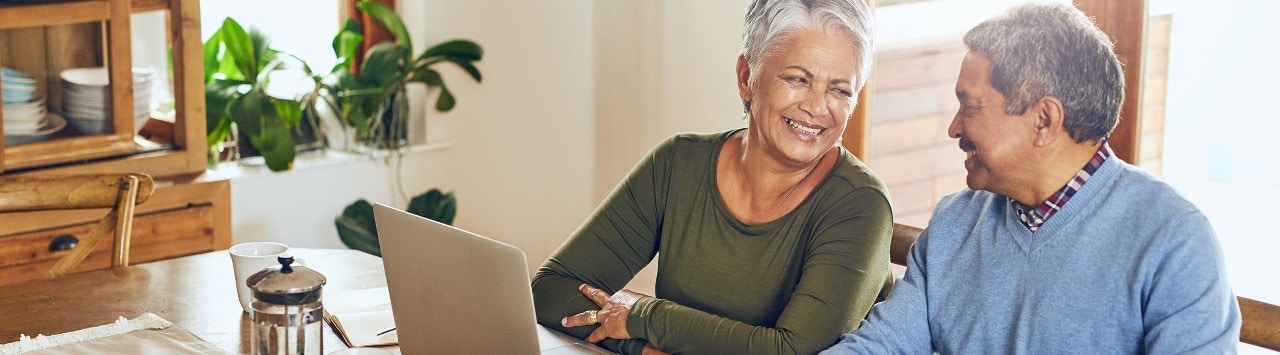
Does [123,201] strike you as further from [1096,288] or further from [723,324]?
[1096,288]

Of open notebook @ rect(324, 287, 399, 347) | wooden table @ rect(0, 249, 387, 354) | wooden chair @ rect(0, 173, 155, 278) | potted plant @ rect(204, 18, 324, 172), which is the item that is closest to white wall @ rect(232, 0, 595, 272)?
potted plant @ rect(204, 18, 324, 172)

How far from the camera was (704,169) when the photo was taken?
6.67ft

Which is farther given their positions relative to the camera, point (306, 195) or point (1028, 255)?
point (306, 195)

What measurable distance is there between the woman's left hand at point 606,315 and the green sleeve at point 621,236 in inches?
4.2

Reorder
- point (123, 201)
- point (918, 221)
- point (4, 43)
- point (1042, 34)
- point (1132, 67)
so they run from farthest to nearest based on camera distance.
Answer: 1. point (918, 221)
2. point (4, 43)
3. point (1132, 67)
4. point (123, 201)
5. point (1042, 34)

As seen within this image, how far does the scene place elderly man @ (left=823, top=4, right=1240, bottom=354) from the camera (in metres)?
1.43

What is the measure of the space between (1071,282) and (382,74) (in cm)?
249

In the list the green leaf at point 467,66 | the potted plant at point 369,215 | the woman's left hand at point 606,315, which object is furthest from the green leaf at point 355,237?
the woman's left hand at point 606,315

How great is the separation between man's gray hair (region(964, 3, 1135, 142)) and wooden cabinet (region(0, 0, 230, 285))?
210 cm

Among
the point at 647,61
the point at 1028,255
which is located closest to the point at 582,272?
the point at 1028,255

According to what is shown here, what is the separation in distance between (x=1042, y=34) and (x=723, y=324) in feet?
1.88

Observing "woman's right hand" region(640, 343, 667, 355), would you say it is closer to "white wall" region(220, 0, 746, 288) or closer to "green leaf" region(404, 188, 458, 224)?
"white wall" region(220, 0, 746, 288)

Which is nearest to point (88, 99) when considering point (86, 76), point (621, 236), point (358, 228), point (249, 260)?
point (86, 76)

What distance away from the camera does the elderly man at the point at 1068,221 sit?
1.43 m
